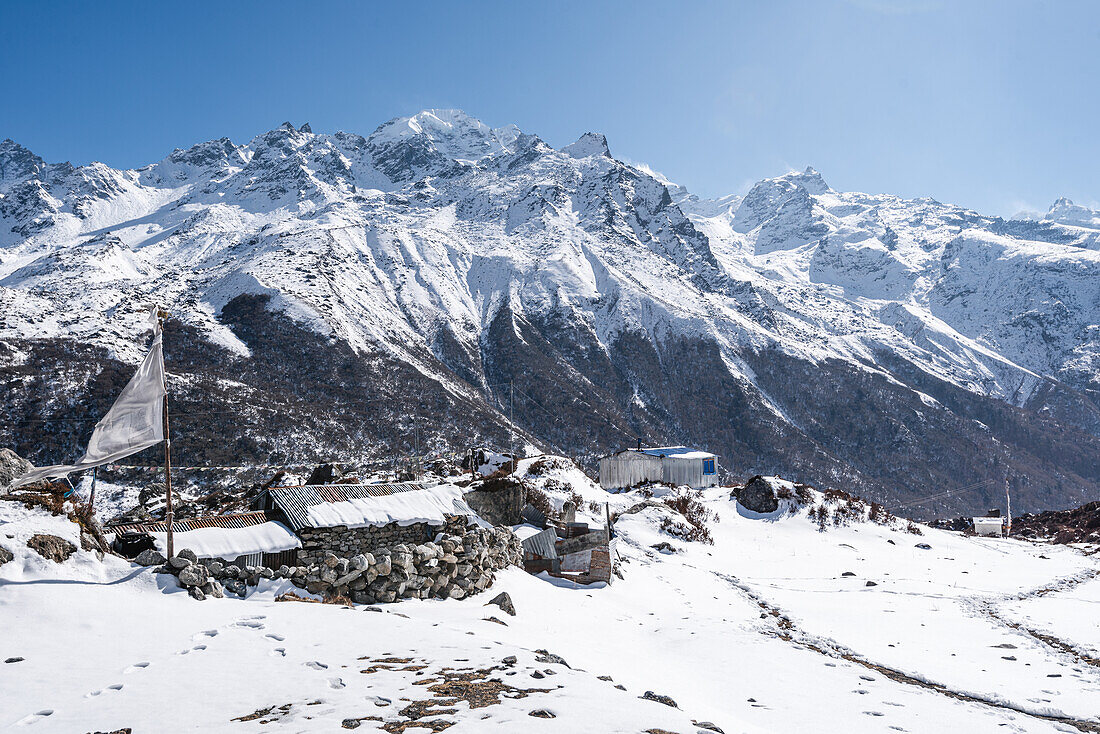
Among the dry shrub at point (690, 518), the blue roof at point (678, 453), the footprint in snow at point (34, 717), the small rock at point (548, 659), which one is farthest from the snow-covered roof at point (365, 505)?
the blue roof at point (678, 453)

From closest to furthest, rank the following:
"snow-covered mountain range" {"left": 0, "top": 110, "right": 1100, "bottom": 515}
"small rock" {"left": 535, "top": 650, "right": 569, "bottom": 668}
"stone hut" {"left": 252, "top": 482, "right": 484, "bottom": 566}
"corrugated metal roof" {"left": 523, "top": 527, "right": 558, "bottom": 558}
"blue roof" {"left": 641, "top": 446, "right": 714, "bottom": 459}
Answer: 1. "small rock" {"left": 535, "top": 650, "right": 569, "bottom": 668}
2. "stone hut" {"left": 252, "top": 482, "right": 484, "bottom": 566}
3. "corrugated metal roof" {"left": 523, "top": 527, "right": 558, "bottom": 558}
4. "blue roof" {"left": 641, "top": 446, "right": 714, "bottom": 459}
5. "snow-covered mountain range" {"left": 0, "top": 110, "right": 1100, "bottom": 515}

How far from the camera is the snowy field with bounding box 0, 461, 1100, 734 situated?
22.3ft

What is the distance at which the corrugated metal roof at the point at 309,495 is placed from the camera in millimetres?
14355

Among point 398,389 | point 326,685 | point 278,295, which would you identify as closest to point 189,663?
point 326,685

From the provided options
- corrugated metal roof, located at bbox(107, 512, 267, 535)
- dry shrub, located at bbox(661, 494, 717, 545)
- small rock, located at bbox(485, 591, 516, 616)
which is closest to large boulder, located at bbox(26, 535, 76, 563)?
corrugated metal roof, located at bbox(107, 512, 267, 535)

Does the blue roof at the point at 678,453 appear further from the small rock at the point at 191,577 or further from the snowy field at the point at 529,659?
the small rock at the point at 191,577

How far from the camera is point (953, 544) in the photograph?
34938 millimetres

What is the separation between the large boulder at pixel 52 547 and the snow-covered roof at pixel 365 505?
14.1ft

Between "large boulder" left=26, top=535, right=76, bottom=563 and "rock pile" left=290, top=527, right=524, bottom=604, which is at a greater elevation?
"large boulder" left=26, top=535, right=76, bottom=563

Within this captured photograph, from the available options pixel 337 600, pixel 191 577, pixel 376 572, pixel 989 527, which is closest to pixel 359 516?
pixel 376 572

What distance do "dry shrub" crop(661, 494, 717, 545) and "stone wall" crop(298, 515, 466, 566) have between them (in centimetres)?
1867

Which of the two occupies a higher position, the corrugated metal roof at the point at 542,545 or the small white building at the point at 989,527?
the corrugated metal roof at the point at 542,545

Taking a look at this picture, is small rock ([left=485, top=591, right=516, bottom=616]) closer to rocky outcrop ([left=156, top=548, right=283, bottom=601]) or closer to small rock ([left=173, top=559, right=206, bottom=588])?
rocky outcrop ([left=156, top=548, right=283, bottom=601])

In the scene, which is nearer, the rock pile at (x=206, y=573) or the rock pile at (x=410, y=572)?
the rock pile at (x=206, y=573)
